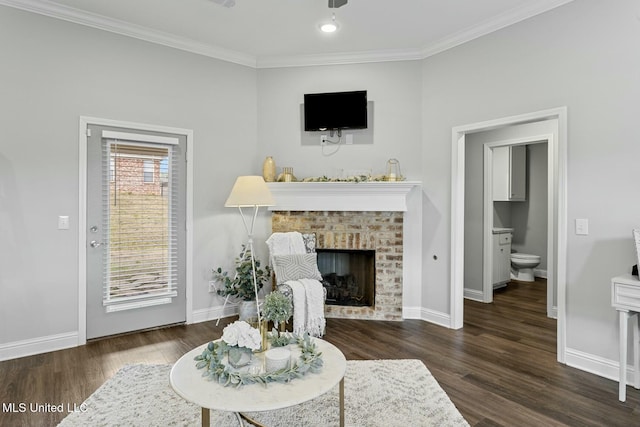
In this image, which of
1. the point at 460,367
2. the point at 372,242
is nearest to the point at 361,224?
the point at 372,242

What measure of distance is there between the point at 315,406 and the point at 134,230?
252cm

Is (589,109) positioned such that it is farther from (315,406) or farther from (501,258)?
(501,258)

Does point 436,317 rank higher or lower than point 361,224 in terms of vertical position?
lower

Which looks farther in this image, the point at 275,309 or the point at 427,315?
the point at 427,315

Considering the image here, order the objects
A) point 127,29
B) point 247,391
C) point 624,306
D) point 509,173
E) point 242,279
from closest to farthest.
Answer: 1. point 247,391
2. point 624,306
3. point 127,29
4. point 242,279
5. point 509,173

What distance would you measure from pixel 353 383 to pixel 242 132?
3.12 meters

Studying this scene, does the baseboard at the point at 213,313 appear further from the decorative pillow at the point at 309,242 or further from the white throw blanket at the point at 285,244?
the decorative pillow at the point at 309,242

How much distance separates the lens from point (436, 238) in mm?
3998

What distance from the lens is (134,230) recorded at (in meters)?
3.60

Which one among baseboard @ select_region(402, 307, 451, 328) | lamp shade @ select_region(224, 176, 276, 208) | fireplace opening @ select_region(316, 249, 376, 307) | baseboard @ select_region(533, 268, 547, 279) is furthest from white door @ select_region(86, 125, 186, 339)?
baseboard @ select_region(533, 268, 547, 279)

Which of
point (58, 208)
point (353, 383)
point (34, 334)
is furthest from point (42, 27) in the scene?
point (353, 383)

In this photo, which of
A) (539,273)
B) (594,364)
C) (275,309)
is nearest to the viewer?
(275,309)

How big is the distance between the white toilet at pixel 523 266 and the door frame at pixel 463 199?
6.63 feet

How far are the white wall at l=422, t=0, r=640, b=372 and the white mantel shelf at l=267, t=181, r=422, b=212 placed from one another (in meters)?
1.19
